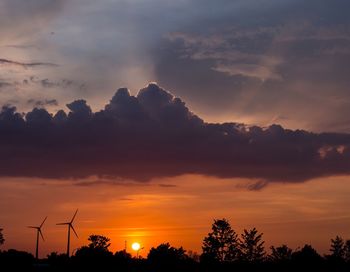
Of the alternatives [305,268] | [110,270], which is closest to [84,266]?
[110,270]

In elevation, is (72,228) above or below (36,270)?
above

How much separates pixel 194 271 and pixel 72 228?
3922 centimetres

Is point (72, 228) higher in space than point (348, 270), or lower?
higher

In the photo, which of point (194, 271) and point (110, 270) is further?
point (194, 271)

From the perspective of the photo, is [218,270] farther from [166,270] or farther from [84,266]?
[84,266]

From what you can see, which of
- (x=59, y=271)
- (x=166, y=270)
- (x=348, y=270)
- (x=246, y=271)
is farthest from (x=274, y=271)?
(x=59, y=271)

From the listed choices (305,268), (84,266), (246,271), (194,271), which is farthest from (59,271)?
(305,268)

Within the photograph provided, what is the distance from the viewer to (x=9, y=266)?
164375mm

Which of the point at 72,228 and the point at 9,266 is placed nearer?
the point at 9,266

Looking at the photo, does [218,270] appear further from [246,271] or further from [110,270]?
[110,270]

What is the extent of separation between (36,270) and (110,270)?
2464 centimetres

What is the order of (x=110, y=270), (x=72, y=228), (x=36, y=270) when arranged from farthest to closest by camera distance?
(x=72, y=228) → (x=36, y=270) → (x=110, y=270)

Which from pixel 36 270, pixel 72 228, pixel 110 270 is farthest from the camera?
pixel 72 228

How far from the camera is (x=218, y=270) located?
17938 cm
